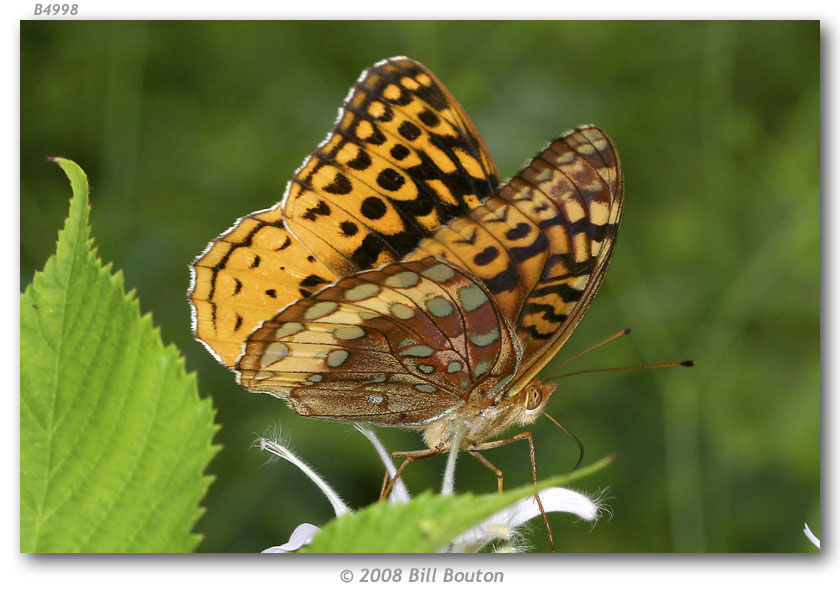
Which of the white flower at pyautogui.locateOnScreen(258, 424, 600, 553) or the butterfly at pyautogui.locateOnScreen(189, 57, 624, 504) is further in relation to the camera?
the butterfly at pyautogui.locateOnScreen(189, 57, 624, 504)

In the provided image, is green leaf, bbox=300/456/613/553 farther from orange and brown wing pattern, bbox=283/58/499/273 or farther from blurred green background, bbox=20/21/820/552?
blurred green background, bbox=20/21/820/552

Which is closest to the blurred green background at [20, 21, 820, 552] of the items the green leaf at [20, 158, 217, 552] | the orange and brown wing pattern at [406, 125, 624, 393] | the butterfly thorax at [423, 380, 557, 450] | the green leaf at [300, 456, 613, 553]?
the butterfly thorax at [423, 380, 557, 450]

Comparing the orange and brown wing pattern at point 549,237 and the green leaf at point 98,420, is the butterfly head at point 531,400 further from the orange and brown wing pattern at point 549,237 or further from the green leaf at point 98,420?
the green leaf at point 98,420

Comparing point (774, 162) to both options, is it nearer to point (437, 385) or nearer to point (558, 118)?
point (558, 118)

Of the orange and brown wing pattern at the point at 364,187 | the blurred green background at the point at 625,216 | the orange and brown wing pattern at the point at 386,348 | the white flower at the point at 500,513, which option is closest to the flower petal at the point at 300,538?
the white flower at the point at 500,513

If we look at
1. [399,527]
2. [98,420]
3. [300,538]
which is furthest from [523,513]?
[98,420]

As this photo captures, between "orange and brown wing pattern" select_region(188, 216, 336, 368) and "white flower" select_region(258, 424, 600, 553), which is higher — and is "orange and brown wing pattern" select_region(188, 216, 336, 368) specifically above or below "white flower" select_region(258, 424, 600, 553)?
above

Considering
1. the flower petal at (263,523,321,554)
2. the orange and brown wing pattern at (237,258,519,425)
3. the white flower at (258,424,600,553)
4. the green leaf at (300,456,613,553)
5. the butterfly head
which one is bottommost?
the flower petal at (263,523,321,554)

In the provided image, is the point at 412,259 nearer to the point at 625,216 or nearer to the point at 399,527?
the point at 399,527
